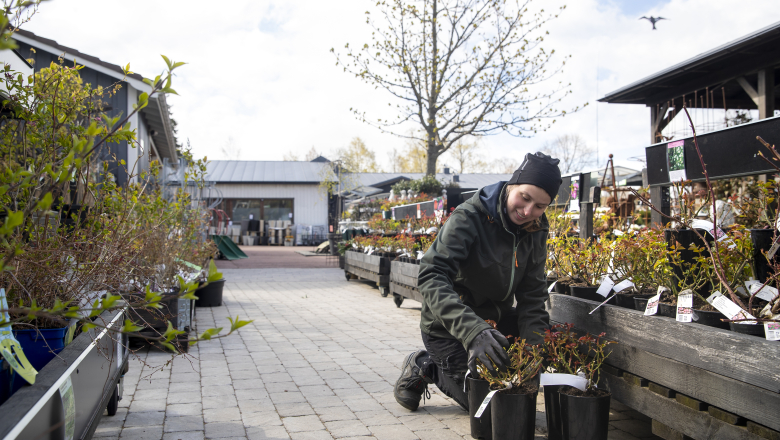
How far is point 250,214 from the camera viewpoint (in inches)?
1175

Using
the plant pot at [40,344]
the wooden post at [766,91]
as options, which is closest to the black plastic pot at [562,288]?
the plant pot at [40,344]

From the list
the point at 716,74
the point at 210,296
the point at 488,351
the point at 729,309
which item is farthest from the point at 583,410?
the point at 716,74

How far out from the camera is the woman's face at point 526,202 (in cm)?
270

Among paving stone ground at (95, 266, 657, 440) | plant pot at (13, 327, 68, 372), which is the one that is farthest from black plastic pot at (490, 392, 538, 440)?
plant pot at (13, 327, 68, 372)

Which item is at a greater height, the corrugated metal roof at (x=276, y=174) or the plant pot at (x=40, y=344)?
the corrugated metal roof at (x=276, y=174)

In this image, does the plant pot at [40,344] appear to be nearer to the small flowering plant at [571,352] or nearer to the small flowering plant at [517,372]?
the small flowering plant at [517,372]

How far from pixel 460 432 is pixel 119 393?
6.39ft

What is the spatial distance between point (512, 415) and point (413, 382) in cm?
84

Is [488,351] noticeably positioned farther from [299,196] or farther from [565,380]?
[299,196]

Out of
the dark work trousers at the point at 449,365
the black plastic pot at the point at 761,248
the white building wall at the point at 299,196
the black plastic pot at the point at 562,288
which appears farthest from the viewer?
the white building wall at the point at 299,196

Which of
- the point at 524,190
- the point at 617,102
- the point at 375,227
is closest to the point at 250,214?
the point at 375,227

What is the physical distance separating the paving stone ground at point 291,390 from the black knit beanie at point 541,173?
127 centimetres

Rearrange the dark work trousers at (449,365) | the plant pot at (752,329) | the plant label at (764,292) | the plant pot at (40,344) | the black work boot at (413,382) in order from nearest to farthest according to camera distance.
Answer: the plant pot at (40,344) < the plant pot at (752,329) < the plant label at (764,292) < the dark work trousers at (449,365) < the black work boot at (413,382)

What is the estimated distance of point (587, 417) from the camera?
2.37 m
